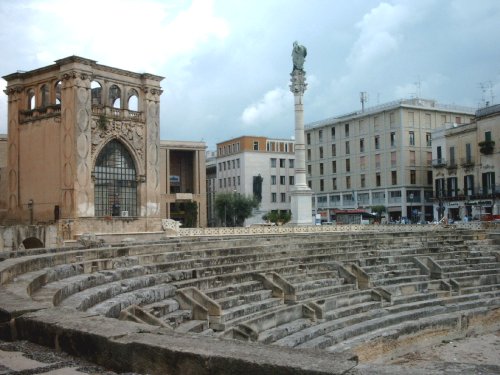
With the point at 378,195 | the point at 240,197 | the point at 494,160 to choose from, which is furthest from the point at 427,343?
the point at 240,197

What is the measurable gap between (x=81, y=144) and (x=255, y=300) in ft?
65.5

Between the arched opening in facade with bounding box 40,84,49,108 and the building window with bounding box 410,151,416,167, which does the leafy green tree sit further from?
the arched opening in facade with bounding box 40,84,49,108

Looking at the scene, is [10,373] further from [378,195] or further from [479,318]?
[378,195]

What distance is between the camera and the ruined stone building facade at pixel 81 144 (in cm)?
3281

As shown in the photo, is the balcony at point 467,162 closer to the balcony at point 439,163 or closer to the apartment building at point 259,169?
the balcony at point 439,163

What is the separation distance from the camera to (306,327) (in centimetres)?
1658

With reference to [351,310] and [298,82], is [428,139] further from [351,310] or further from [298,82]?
[351,310]

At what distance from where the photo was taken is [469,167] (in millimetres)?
52219

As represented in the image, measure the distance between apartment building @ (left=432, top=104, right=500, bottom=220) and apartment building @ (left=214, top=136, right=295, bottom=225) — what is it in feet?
85.9

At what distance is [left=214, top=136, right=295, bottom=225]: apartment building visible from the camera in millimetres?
76188

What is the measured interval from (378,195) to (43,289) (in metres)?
54.7

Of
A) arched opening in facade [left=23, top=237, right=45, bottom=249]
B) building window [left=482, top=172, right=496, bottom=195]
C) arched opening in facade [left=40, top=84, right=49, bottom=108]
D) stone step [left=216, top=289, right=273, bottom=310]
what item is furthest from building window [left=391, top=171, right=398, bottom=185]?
stone step [left=216, top=289, right=273, bottom=310]

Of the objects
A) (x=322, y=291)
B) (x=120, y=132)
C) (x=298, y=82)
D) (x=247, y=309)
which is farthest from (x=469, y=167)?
(x=247, y=309)

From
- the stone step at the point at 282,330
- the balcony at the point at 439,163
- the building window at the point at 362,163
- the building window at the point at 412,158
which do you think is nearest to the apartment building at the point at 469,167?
the balcony at the point at 439,163
